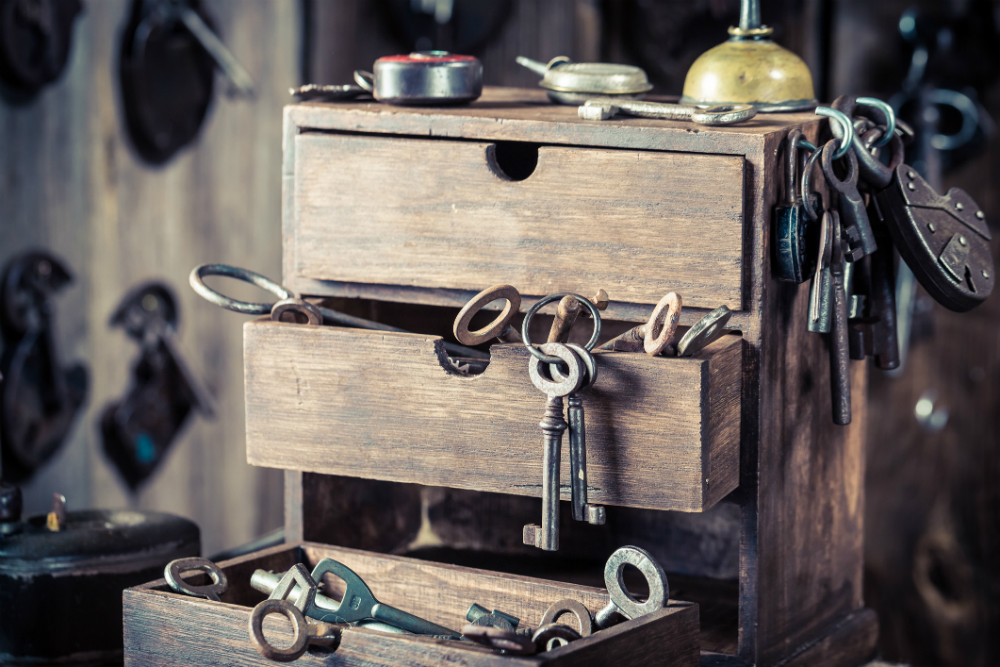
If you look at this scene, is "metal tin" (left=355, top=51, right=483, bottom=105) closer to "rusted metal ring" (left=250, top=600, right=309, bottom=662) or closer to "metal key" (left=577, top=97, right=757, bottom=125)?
"metal key" (left=577, top=97, right=757, bottom=125)

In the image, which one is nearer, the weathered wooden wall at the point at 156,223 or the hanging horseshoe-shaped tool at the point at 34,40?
the hanging horseshoe-shaped tool at the point at 34,40

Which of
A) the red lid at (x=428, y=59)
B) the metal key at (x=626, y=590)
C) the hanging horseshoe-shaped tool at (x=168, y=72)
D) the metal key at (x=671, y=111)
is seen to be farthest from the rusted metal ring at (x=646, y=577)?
the hanging horseshoe-shaped tool at (x=168, y=72)

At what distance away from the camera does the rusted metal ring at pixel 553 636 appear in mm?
971

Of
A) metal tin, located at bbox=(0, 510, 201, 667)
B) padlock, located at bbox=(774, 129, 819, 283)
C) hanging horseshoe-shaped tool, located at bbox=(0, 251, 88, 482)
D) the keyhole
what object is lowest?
metal tin, located at bbox=(0, 510, 201, 667)

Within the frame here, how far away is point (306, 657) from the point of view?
37.8 inches

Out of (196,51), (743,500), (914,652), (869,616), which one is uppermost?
(196,51)

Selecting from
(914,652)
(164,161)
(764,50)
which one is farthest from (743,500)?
(914,652)

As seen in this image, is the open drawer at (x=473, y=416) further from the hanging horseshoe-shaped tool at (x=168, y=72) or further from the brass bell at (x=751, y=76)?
the hanging horseshoe-shaped tool at (x=168, y=72)

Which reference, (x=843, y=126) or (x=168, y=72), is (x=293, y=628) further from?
(x=168, y=72)

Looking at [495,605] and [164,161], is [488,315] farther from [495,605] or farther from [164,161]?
[164,161]

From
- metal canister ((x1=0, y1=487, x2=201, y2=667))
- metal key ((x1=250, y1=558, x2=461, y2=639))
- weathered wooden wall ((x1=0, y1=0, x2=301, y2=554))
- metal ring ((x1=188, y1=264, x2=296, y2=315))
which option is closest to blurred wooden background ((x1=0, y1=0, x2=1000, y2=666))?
weathered wooden wall ((x1=0, y1=0, x2=301, y2=554))

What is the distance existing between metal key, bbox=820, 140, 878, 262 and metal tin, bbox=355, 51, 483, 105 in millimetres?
313

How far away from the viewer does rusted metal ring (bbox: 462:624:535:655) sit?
899 mm

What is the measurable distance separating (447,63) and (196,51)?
42.3 inches
